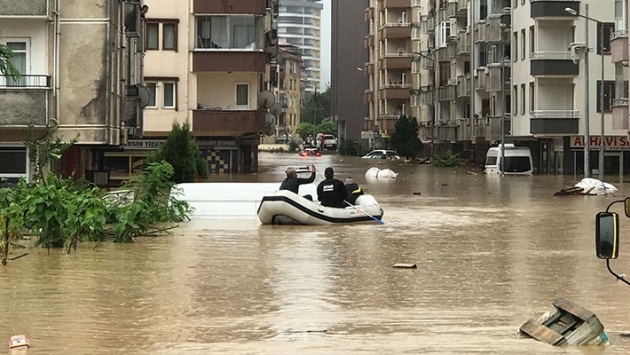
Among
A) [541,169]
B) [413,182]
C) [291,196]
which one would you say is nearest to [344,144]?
[541,169]

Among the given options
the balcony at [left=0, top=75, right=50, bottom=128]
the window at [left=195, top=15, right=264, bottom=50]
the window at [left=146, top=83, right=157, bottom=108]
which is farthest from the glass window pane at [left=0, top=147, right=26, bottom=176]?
the window at [left=195, top=15, right=264, bottom=50]

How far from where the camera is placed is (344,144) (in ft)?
518

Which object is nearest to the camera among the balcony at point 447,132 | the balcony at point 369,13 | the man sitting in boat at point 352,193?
the man sitting in boat at point 352,193

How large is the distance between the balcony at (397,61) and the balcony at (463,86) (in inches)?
1250

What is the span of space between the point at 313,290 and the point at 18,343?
639 centimetres

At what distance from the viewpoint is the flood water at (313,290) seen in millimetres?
14203

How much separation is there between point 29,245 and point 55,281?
613 cm

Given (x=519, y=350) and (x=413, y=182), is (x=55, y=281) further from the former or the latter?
(x=413, y=182)

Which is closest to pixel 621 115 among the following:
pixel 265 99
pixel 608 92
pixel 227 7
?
pixel 608 92

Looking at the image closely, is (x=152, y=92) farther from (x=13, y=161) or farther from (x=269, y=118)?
(x=13, y=161)

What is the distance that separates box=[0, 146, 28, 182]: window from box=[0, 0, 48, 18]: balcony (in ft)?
14.7

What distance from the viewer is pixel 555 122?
7300cm

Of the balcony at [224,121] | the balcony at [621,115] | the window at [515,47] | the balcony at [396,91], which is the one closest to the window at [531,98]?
the window at [515,47]

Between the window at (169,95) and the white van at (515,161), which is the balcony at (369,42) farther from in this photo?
the window at (169,95)
